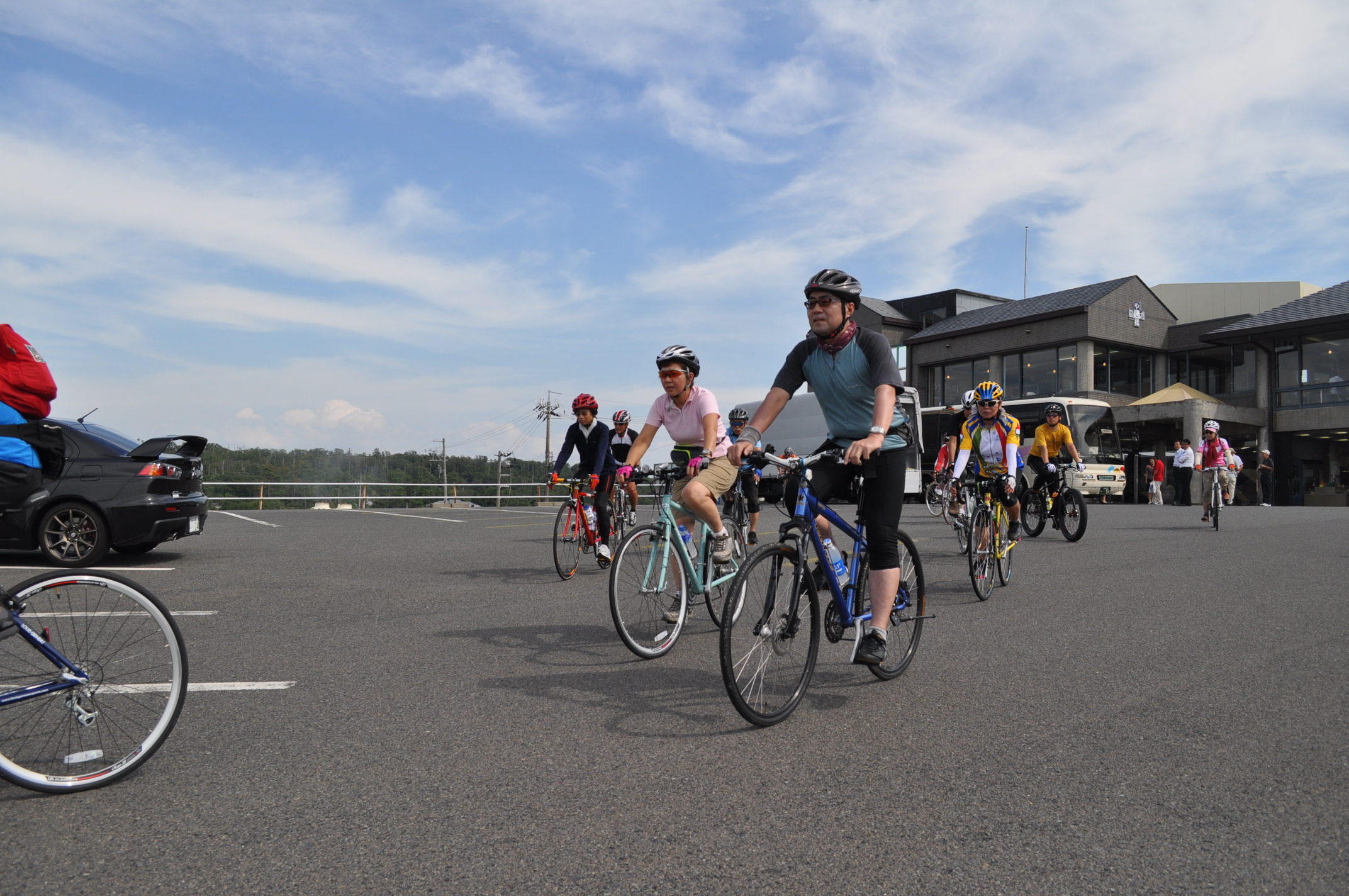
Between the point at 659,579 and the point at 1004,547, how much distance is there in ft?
12.8

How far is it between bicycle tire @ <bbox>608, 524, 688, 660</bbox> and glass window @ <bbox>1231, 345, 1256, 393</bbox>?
124ft

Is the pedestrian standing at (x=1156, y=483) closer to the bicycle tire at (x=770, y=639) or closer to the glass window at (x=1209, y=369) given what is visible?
the glass window at (x=1209, y=369)

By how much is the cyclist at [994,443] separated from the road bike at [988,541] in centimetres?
11

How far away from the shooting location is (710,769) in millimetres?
3232

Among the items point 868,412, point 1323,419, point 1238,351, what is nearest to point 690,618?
point 868,412

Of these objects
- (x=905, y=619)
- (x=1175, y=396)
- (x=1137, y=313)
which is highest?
(x=1137, y=313)

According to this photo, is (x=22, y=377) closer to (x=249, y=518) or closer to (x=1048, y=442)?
(x=1048, y=442)

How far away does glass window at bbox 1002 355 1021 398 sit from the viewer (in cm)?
4238

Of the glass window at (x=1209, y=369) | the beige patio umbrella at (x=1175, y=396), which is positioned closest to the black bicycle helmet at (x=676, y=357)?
the beige patio umbrella at (x=1175, y=396)

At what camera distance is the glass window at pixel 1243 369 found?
118 feet

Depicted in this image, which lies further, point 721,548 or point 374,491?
point 374,491

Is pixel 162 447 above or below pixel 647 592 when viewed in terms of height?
above

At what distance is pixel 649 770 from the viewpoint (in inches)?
126

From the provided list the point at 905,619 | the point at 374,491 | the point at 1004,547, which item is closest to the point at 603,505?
the point at 1004,547
